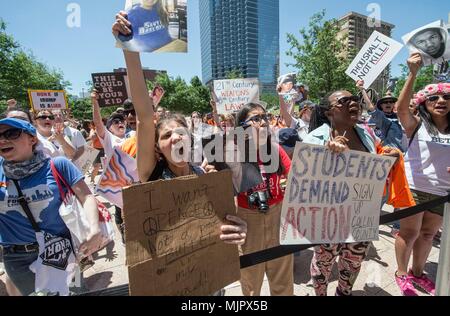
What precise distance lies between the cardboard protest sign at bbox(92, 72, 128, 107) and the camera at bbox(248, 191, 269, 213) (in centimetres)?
446

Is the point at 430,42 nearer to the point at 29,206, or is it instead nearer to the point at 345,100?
the point at 345,100

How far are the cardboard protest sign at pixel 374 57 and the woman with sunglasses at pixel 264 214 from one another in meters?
2.79

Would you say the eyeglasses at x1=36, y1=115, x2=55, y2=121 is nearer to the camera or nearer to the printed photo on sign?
the printed photo on sign

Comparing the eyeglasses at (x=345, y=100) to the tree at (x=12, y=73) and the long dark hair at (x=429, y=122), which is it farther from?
the tree at (x=12, y=73)

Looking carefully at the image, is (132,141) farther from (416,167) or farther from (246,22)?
(246,22)

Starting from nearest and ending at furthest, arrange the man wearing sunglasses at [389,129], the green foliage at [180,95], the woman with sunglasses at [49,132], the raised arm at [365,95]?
the woman with sunglasses at [49,132], the man wearing sunglasses at [389,129], the raised arm at [365,95], the green foliage at [180,95]

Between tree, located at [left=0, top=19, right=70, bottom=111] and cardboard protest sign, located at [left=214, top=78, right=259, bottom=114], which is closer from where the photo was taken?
cardboard protest sign, located at [left=214, top=78, right=259, bottom=114]

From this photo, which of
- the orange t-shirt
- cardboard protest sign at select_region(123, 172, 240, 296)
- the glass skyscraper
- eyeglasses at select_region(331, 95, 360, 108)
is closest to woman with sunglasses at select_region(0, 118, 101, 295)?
cardboard protest sign at select_region(123, 172, 240, 296)

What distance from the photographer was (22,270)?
5.91 ft

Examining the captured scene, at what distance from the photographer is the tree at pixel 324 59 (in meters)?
17.4

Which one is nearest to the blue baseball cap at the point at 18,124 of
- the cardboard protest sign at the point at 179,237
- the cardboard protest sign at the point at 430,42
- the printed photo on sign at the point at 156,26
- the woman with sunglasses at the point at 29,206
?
the woman with sunglasses at the point at 29,206

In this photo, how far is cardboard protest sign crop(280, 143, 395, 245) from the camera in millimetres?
1802

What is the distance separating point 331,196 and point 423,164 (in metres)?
1.56

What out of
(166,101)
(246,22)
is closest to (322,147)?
(166,101)
